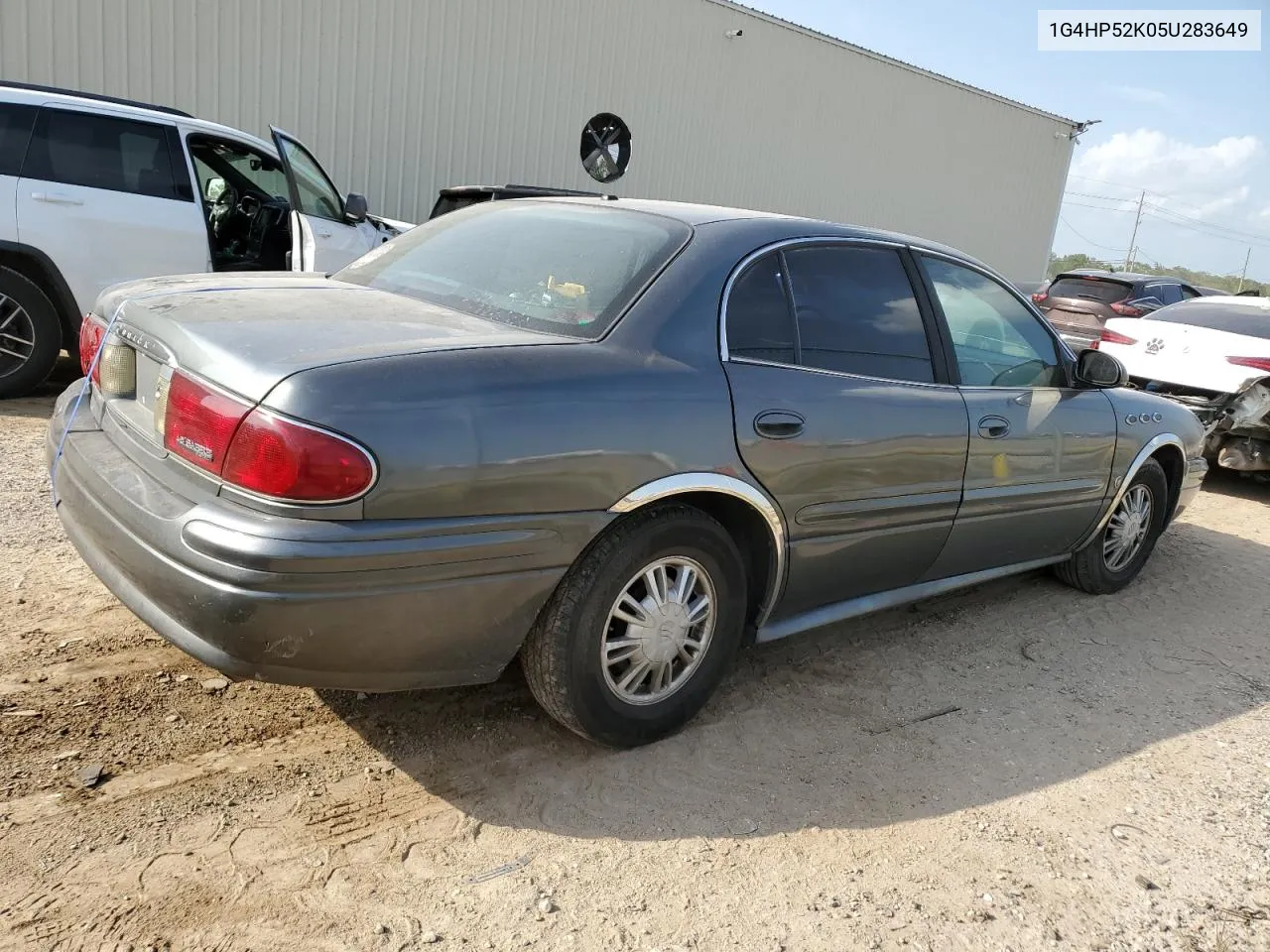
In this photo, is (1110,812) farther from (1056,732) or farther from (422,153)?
(422,153)

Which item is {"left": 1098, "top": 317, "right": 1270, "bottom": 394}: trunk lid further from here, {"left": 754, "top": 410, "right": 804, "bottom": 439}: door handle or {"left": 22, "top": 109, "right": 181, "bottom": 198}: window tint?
{"left": 22, "top": 109, "right": 181, "bottom": 198}: window tint

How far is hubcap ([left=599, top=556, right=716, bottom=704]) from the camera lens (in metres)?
2.84

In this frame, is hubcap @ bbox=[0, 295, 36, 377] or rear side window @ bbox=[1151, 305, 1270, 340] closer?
hubcap @ bbox=[0, 295, 36, 377]

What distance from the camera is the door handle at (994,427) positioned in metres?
3.76

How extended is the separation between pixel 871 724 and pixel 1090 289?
11953 mm

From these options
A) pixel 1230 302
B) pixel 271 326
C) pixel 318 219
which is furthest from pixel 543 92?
pixel 271 326

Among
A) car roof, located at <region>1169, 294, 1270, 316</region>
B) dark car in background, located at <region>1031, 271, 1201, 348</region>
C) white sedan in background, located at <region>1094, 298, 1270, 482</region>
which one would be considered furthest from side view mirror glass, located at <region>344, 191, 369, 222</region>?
dark car in background, located at <region>1031, 271, 1201, 348</region>

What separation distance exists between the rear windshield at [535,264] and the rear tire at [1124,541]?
9.57ft

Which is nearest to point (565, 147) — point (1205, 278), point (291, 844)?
point (291, 844)

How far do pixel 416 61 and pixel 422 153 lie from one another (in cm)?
101

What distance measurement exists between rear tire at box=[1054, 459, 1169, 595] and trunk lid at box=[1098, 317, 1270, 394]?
9.44 feet

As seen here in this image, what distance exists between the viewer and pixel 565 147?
13.1 metres

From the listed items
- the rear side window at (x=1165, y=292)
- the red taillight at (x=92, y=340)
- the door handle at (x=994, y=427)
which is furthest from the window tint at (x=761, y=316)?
the rear side window at (x=1165, y=292)

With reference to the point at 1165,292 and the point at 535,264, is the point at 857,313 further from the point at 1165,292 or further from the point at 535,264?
the point at 1165,292
